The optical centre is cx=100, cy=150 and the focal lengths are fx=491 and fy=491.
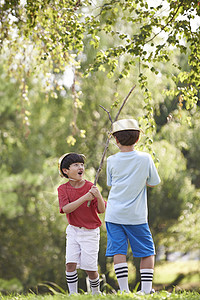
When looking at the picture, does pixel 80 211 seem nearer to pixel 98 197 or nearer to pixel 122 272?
pixel 98 197

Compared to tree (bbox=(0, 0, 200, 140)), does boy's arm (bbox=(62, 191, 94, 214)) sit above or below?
below

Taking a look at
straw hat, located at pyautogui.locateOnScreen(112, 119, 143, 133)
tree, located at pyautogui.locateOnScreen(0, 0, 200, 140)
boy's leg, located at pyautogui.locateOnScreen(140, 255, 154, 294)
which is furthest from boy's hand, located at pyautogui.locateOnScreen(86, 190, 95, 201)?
tree, located at pyautogui.locateOnScreen(0, 0, 200, 140)

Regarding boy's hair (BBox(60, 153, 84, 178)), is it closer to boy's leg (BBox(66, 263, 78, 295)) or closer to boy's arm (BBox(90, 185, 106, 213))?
boy's arm (BBox(90, 185, 106, 213))

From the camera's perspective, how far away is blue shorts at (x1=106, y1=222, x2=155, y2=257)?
358 centimetres

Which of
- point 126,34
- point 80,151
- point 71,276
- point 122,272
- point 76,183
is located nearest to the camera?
point 122,272

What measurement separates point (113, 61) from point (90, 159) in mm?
7638

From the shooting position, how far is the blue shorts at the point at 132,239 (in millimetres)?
3578

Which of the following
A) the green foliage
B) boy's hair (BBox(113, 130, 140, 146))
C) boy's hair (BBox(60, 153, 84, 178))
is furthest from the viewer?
the green foliage

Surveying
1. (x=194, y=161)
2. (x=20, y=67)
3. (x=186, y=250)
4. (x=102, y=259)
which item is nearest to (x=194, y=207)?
(x=186, y=250)

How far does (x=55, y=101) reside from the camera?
14.5 meters

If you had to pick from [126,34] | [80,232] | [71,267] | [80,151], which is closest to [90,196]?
[80,232]

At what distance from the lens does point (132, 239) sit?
11.8 feet

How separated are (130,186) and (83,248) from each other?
708mm

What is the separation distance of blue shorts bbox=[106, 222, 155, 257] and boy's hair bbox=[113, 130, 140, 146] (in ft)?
2.01
